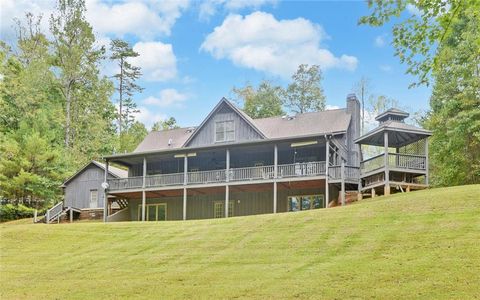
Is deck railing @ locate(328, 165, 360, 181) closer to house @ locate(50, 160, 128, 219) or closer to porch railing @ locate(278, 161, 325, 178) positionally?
porch railing @ locate(278, 161, 325, 178)

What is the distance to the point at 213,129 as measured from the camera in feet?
108

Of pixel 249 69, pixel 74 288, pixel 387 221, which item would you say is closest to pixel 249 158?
pixel 387 221

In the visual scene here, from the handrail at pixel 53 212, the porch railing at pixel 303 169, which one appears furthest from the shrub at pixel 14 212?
the porch railing at pixel 303 169

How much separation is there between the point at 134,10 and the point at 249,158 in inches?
455

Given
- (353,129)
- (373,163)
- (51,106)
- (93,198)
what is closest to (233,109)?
(353,129)

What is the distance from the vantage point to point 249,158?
31984 millimetres

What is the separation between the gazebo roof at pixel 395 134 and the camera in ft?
88.4

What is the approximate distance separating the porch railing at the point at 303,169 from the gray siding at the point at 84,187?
47.1 feet

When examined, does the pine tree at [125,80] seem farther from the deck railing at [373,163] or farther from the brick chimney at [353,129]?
the deck railing at [373,163]

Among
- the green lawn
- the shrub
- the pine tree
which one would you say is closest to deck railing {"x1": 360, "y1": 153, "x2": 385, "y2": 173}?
the green lawn

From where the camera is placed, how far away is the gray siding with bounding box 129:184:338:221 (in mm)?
30266

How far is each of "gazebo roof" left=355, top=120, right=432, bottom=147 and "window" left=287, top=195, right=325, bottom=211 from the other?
4031 mm

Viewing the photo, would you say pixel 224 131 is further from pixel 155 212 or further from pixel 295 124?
pixel 155 212

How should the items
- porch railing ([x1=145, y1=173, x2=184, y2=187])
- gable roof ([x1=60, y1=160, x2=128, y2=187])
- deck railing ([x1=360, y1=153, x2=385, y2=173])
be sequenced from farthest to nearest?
1. gable roof ([x1=60, y1=160, x2=128, y2=187])
2. porch railing ([x1=145, y1=173, x2=184, y2=187])
3. deck railing ([x1=360, y1=153, x2=385, y2=173])
